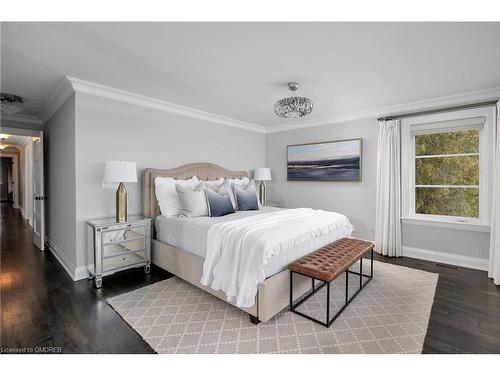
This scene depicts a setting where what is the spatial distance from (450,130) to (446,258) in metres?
1.93

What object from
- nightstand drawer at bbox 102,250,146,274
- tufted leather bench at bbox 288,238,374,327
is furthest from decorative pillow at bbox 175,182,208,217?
tufted leather bench at bbox 288,238,374,327

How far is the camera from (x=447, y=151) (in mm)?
3852

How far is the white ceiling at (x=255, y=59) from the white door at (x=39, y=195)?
3.80 feet

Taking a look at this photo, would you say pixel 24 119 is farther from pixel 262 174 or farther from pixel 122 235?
pixel 262 174

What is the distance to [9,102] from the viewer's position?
3.62 meters

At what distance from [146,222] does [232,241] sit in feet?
4.90

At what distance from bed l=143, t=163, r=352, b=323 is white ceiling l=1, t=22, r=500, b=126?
1487 millimetres

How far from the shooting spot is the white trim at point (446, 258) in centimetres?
342

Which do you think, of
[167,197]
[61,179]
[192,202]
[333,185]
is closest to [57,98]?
[61,179]

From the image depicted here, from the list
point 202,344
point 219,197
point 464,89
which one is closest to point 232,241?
point 202,344

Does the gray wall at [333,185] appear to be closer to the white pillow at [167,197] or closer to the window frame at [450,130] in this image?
the window frame at [450,130]

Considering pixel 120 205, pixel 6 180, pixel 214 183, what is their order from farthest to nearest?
pixel 6 180 < pixel 214 183 < pixel 120 205

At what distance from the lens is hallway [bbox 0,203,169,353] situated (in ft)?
6.05
